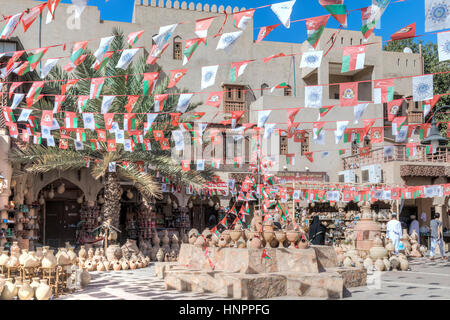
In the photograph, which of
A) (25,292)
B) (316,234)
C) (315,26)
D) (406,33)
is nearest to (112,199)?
(316,234)

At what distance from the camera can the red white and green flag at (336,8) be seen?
679cm

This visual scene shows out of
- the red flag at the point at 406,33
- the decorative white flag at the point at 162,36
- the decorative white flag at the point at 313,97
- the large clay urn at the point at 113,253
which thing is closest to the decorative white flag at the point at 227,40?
the decorative white flag at the point at 162,36

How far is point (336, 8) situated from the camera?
6.85m

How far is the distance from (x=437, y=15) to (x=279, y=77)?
18118 millimetres

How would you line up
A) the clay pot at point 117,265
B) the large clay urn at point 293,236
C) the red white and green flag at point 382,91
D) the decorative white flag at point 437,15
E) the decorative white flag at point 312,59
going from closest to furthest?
the decorative white flag at point 437,15 < the decorative white flag at point 312,59 < the large clay urn at point 293,236 < the red white and green flag at point 382,91 < the clay pot at point 117,265

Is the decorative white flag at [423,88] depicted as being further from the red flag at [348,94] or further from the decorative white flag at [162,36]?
the decorative white flag at [162,36]

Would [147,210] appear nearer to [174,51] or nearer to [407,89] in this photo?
[174,51]

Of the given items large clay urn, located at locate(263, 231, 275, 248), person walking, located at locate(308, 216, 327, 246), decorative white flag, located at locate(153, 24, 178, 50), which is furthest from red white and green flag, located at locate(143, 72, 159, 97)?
person walking, located at locate(308, 216, 327, 246)

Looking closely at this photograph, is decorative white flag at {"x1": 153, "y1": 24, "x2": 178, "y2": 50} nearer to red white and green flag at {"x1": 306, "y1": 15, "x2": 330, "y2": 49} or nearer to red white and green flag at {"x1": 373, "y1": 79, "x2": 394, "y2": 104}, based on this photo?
red white and green flag at {"x1": 306, "y1": 15, "x2": 330, "y2": 49}

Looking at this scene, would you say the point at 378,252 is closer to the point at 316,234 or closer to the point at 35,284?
the point at 316,234

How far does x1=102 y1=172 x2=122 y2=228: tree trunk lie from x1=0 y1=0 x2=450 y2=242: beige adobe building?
213 inches

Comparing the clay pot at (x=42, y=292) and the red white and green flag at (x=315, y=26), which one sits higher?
the red white and green flag at (x=315, y=26)

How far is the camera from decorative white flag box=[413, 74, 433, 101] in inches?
354

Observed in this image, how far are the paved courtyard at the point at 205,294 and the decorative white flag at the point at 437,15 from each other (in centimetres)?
421
